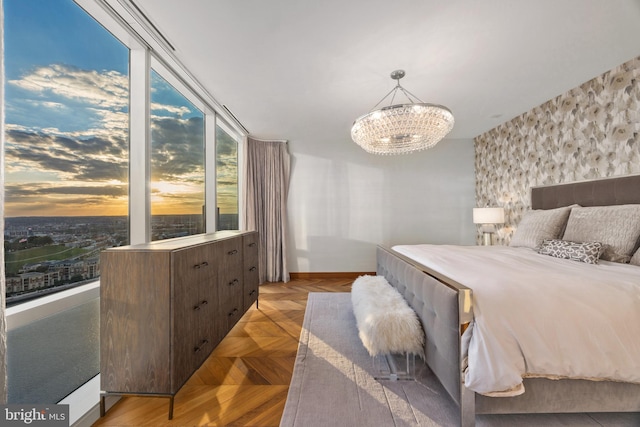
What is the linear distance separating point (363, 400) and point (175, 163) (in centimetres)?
257

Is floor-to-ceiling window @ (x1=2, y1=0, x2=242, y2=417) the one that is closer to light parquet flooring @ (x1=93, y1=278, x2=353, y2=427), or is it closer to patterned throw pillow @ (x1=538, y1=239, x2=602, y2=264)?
light parquet flooring @ (x1=93, y1=278, x2=353, y2=427)

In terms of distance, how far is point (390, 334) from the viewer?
5.24 feet

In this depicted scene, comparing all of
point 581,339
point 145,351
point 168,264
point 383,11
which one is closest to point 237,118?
point 383,11

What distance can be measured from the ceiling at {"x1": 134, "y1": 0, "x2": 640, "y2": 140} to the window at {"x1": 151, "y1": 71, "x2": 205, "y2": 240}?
38 cm

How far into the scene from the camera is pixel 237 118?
132 inches

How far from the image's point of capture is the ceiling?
1.58 meters

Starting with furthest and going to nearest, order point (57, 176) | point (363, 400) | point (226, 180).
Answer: point (226, 180) < point (363, 400) < point (57, 176)

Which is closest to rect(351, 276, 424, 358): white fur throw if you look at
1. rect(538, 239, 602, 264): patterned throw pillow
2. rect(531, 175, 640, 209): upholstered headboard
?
rect(538, 239, 602, 264): patterned throw pillow

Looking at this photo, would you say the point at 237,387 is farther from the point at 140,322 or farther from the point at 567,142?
the point at 567,142

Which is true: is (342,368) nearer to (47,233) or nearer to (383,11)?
(47,233)

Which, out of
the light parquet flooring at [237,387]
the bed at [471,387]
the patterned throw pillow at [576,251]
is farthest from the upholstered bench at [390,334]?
the patterned throw pillow at [576,251]

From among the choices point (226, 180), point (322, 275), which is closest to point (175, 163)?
point (226, 180)

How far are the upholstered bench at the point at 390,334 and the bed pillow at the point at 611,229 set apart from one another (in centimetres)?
163

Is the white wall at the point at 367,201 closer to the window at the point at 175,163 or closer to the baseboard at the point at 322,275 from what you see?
the baseboard at the point at 322,275
